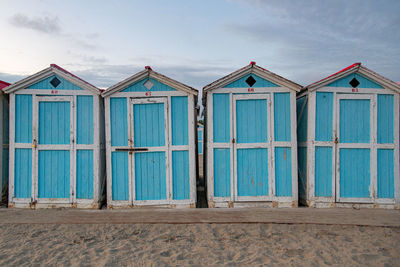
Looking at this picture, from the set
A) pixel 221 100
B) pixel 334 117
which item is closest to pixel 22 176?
pixel 221 100

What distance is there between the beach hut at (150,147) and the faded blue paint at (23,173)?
1.82m

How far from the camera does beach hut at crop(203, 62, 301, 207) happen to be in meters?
6.52

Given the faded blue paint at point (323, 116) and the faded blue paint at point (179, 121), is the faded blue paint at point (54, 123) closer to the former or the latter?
the faded blue paint at point (179, 121)

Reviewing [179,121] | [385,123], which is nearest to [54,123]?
[179,121]

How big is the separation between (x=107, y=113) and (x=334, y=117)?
5.11m

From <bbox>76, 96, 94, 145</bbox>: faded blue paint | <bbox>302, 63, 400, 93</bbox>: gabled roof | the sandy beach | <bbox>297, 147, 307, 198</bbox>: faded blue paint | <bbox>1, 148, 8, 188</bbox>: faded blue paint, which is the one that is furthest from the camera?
<bbox>1, 148, 8, 188</bbox>: faded blue paint

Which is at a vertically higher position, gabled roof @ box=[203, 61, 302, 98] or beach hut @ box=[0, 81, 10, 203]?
gabled roof @ box=[203, 61, 302, 98]

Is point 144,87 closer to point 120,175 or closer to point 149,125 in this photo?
point 149,125

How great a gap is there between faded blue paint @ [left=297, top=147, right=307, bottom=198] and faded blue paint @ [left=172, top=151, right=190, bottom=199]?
8.98 feet

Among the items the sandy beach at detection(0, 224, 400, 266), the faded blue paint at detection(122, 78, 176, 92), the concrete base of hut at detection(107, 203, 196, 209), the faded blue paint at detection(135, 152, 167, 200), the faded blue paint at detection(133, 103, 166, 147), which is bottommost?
the sandy beach at detection(0, 224, 400, 266)

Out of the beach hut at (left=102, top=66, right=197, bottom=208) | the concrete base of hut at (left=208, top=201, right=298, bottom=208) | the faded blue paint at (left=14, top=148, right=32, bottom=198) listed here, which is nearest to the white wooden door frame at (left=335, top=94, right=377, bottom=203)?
the concrete base of hut at (left=208, top=201, right=298, bottom=208)

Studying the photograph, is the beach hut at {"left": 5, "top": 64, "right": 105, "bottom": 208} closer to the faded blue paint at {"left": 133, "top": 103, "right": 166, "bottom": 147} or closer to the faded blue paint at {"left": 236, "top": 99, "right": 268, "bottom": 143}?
the faded blue paint at {"left": 133, "top": 103, "right": 166, "bottom": 147}

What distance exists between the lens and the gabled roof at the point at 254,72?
646 centimetres

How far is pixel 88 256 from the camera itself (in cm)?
428
